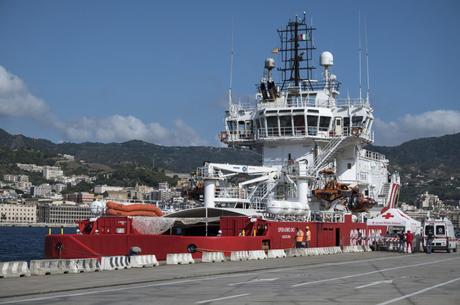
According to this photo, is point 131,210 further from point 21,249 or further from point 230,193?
point 21,249

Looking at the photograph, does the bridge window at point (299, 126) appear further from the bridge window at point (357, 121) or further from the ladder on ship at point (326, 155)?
the bridge window at point (357, 121)

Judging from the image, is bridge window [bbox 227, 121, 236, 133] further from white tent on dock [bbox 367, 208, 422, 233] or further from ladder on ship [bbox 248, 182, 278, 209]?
white tent on dock [bbox 367, 208, 422, 233]

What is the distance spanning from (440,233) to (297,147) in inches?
398

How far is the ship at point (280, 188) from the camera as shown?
3472cm

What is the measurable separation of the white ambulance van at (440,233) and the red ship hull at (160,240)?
11348 mm

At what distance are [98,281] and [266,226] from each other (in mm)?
16964

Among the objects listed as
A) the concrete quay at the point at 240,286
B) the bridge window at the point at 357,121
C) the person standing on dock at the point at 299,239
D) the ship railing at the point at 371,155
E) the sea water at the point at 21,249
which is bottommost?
the concrete quay at the point at 240,286

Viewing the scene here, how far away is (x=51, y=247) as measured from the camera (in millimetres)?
34562

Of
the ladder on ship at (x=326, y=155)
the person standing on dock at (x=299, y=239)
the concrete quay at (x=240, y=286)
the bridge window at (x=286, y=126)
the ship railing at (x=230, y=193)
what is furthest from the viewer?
the bridge window at (x=286, y=126)

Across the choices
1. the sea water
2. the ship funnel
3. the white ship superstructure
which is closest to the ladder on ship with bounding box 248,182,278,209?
the white ship superstructure

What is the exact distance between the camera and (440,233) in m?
47.6

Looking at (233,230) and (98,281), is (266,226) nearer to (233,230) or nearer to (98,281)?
(233,230)

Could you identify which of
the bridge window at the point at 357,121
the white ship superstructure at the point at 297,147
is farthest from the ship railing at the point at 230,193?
the bridge window at the point at 357,121

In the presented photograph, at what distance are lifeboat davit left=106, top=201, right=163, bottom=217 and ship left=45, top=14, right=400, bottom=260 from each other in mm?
70
